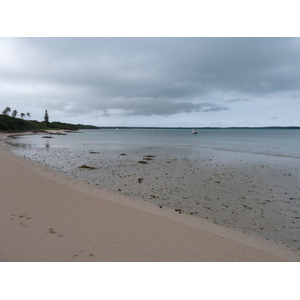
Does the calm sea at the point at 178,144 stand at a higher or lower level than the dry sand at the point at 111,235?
higher

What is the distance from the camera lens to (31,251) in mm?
4062

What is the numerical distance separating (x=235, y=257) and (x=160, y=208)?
3.70m

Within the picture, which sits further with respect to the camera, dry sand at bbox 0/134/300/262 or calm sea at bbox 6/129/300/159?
calm sea at bbox 6/129/300/159

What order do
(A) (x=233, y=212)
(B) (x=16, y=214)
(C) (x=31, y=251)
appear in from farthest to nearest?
(A) (x=233, y=212), (B) (x=16, y=214), (C) (x=31, y=251)

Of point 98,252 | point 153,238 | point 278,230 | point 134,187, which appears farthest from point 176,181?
point 98,252

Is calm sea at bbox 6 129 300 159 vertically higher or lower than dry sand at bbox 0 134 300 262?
higher

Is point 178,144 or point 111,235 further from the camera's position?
point 178,144

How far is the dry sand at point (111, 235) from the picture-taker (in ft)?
13.6

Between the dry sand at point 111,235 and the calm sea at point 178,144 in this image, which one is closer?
the dry sand at point 111,235

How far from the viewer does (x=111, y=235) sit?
4.96m

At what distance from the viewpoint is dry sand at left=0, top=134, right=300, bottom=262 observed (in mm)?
4156

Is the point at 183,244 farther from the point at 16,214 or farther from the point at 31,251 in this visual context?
the point at 16,214

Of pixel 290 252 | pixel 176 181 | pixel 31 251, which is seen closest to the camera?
pixel 31 251

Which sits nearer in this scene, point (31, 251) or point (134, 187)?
point (31, 251)
